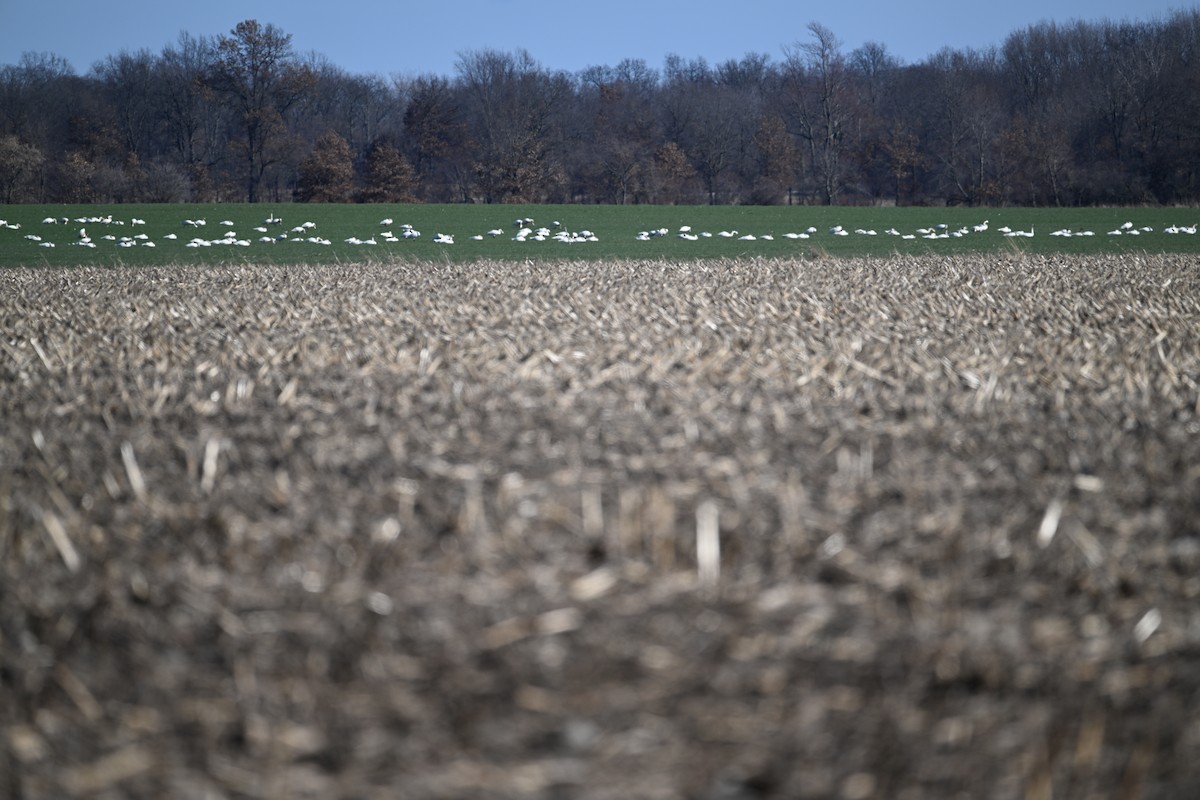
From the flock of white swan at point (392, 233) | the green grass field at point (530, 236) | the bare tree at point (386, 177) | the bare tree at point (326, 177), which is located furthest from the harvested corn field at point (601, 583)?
the bare tree at point (386, 177)

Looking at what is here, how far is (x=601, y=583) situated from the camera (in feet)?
6.79

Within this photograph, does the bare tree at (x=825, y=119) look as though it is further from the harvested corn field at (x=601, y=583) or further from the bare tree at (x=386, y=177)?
the harvested corn field at (x=601, y=583)

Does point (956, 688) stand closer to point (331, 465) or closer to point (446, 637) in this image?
point (446, 637)

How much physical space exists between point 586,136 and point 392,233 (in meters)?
27.3

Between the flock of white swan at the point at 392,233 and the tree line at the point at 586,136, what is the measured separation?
14069mm

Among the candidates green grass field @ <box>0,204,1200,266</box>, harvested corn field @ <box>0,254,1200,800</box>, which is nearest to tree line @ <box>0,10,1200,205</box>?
green grass field @ <box>0,204,1200,266</box>

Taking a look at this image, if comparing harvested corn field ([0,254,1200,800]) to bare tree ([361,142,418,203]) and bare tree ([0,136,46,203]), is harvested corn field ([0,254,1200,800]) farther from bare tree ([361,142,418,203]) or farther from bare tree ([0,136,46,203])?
bare tree ([361,142,418,203])

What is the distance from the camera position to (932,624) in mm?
1962

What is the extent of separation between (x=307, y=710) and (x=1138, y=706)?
1431 mm

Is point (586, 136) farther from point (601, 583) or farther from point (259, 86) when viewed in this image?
point (601, 583)

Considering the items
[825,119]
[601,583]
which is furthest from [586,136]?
[601,583]

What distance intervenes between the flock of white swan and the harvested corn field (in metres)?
14.2

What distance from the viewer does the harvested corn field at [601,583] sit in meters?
1.65

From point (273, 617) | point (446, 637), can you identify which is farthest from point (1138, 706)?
point (273, 617)
